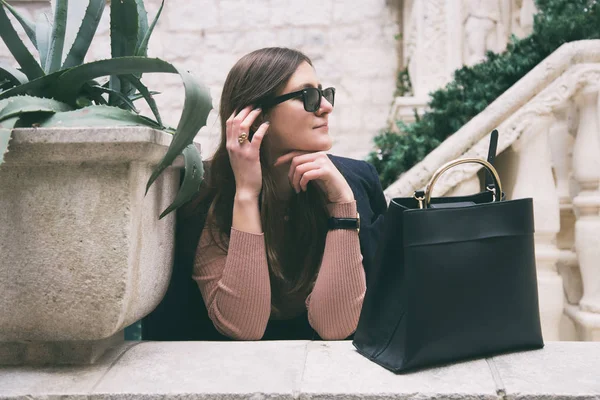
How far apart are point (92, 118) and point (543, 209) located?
1864 millimetres

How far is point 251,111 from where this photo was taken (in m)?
1.51

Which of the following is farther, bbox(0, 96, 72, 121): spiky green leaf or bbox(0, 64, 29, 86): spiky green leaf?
bbox(0, 64, 29, 86): spiky green leaf

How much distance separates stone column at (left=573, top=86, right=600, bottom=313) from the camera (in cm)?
225

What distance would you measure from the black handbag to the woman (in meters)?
0.39

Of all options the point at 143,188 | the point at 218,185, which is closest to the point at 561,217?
the point at 218,185

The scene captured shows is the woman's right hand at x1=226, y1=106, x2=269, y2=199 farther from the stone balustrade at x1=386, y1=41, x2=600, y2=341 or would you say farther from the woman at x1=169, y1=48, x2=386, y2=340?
the stone balustrade at x1=386, y1=41, x2=600, y2=341

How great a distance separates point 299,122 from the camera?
1541 millimetres

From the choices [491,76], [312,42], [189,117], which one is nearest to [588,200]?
[491,76]

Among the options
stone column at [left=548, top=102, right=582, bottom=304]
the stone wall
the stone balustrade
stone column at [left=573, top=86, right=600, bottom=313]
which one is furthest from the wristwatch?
the stone wall

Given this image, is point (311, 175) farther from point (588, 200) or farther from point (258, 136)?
point (588, 200)

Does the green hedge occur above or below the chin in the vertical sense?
above

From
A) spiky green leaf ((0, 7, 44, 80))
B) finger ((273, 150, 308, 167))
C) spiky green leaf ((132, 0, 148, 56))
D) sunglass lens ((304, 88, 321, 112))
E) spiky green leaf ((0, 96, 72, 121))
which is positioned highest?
spiky green leaf ((132, 0, 148, 56))


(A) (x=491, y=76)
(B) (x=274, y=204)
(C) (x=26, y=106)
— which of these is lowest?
(B) (x=274, y=204)

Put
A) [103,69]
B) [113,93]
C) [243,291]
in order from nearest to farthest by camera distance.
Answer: [103,69]
[113,93]
[243,291]
